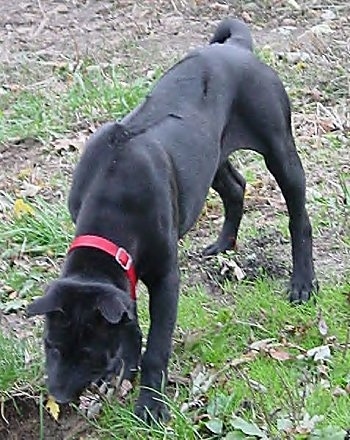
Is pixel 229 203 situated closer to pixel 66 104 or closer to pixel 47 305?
pixel 47 305

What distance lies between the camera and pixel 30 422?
4.54m

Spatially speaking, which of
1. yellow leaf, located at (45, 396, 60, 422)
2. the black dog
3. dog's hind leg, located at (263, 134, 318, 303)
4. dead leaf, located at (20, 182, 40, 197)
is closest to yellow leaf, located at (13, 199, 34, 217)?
dead leaf, located at (20, 182, 40, 197)

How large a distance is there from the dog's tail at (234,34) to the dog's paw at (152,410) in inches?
69.0

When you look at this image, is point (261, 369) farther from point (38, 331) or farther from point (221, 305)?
point (38, 331)

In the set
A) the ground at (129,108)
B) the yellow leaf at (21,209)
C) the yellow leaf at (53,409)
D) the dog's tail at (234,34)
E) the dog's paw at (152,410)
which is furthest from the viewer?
the yellow leaf at (21,209)

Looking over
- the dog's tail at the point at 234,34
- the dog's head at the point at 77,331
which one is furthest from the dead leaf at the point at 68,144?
the dog's head at the point at 77,331

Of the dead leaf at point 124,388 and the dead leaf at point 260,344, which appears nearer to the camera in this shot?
the dead leaf at point 124,388

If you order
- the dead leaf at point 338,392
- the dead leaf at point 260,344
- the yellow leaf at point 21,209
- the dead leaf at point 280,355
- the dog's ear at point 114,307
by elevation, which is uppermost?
the dog's ear at point 114,307

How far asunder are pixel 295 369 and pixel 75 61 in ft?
13.7

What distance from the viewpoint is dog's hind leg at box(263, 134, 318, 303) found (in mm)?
5004

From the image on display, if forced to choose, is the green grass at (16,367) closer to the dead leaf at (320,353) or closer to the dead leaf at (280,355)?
the dead leaf at (280,355)

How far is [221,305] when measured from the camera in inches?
198

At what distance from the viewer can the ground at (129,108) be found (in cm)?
488

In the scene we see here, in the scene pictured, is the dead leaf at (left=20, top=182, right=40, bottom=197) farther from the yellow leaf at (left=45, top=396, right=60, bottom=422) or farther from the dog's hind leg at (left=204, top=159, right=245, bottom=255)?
the yellow leaf at (left=45, top=396, right=60, bottom=422)
